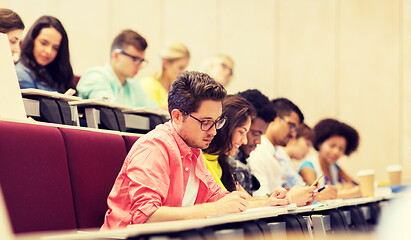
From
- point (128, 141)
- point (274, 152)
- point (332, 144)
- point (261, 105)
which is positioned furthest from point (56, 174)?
point (332, 144)

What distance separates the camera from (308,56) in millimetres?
6086

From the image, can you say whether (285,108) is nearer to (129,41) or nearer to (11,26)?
(129,41)

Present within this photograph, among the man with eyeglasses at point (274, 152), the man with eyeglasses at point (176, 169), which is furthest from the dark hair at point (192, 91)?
the man with eyeglasses at point (274, 152)

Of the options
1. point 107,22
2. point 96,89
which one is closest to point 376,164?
point 107,22

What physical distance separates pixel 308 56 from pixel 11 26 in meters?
3.95

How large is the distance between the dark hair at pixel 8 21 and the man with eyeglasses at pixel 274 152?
1368 millimetres

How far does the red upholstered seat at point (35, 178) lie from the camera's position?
5.61 ft

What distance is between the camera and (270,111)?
9.30 feet

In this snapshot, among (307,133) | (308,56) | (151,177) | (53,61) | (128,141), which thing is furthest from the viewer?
(308,56)

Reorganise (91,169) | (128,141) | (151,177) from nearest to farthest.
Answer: (151,177)
(91,169)
(128,141)

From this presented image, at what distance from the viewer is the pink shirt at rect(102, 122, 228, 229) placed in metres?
1.75

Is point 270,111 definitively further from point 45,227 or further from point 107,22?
point 107,22

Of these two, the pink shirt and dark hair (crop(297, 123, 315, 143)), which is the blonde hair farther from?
the pink shirt

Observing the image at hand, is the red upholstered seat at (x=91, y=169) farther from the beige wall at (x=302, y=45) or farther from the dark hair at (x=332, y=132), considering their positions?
the beige wall at (x=302, y=45)
